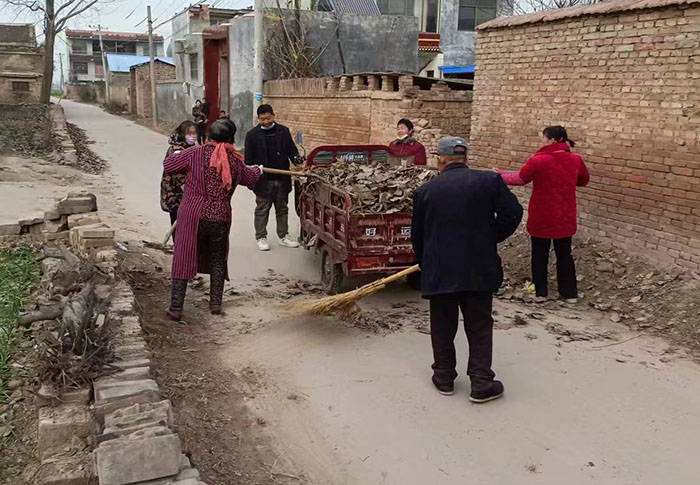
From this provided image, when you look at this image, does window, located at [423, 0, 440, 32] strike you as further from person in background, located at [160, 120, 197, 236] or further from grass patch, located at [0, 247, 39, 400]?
grass patch, located at [0, 247, 39, 400]

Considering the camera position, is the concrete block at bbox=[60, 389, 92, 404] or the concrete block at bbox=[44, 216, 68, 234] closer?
the concrete block at bbox=[60, 389, 92, 404]

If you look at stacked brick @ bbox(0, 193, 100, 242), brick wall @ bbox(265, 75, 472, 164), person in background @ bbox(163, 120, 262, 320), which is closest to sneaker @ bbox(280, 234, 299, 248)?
stacked brick @ bbox(0, 193, 100, 242)

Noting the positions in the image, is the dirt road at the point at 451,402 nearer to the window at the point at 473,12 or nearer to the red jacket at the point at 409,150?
the red jacket at the point at 409,150

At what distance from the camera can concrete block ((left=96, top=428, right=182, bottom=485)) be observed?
2.76m

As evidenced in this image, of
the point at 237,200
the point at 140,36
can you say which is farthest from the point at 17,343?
the point at 140,36

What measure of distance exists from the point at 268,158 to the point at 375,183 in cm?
217

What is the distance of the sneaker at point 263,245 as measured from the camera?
8.46 metres

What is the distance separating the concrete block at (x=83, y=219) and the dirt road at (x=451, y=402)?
2042 millimetres

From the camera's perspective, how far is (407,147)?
26.6 ft

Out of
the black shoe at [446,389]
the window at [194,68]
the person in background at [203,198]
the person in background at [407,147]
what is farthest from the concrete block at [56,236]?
the window at [194,68]

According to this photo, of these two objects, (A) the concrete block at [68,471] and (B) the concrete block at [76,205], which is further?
(B) the concrete block at [76,205]

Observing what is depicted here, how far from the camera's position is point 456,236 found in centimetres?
424

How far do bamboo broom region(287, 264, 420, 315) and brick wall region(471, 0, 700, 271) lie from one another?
2.83 metres

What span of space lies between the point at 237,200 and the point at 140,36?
76643 mm
